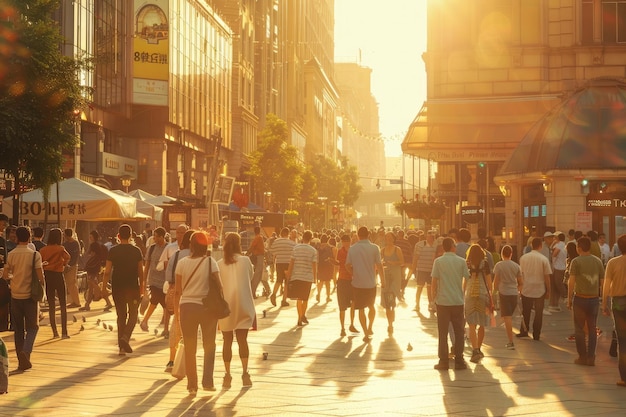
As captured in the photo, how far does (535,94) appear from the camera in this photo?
52.6 m

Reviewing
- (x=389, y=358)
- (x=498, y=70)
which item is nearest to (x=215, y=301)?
(x=389, y=358)

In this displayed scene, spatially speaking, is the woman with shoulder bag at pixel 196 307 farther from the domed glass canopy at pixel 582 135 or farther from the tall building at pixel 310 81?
the tall building at pixel 310 81

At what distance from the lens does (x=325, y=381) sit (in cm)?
1320

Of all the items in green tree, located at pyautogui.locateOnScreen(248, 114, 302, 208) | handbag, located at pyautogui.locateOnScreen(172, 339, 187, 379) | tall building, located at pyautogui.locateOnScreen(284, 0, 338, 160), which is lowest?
handbag, located at pyautogui.locateOnScreen(172, 339, 187, 379)

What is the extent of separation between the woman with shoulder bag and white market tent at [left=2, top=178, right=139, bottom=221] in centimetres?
1173

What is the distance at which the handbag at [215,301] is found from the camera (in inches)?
476

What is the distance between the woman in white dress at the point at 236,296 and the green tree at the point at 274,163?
211 feet

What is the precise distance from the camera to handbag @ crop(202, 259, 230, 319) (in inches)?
476

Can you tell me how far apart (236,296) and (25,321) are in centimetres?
333

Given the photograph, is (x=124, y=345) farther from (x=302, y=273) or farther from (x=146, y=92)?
(x=146, y=92)

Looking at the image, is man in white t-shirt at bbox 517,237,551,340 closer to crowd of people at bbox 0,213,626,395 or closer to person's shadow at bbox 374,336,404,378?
crowd of people at bbox 0,213,626,395

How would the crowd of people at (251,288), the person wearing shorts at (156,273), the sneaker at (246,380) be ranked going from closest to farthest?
the crowd of people at (251,288)
the sneaker at (246,380)
the person wearing shorts at (156,273)

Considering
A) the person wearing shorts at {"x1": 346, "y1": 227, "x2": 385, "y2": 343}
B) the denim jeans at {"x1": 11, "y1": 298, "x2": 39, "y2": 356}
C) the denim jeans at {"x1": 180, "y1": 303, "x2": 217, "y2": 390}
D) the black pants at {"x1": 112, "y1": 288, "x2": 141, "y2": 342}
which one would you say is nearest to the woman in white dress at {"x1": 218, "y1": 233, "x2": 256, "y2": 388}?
Result: the denim jeans at {"x1": 180, "y1": 303, "x2": 217, "y2": 390}

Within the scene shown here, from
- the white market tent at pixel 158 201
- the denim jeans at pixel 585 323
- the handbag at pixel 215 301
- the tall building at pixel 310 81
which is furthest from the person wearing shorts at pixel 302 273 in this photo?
the tall building at pixel 310 81
